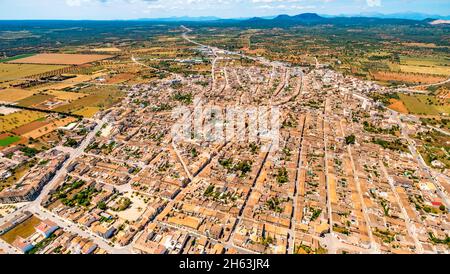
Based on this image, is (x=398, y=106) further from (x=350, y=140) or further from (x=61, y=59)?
(x=61, y=59)

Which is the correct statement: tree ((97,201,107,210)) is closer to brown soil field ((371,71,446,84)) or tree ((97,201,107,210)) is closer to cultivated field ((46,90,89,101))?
cultivated field ((46,90,89,101))

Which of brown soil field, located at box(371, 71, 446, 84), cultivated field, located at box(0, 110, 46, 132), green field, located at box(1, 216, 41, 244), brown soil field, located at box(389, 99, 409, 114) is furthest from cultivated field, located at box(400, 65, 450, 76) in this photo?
green field, located at box(1, 216, 41, 244)

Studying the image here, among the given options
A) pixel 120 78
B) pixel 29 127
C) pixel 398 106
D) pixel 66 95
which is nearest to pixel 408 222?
pixel 398 106

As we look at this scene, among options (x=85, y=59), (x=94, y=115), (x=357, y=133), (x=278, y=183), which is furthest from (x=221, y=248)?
(x=85, y=59)

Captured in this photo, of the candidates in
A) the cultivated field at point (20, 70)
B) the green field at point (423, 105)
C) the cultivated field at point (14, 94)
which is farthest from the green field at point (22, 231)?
the cultivated field at point (20, 70)

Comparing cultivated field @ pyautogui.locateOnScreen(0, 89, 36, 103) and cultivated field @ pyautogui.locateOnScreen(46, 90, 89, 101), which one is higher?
cultivated field @ pyautogui.locateOnScreen(0, 89, 36, 103)

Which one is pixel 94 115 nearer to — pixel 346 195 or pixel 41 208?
pixel 41 208
